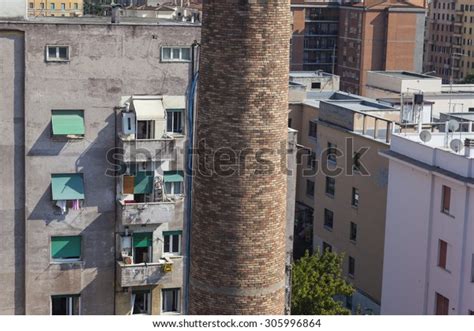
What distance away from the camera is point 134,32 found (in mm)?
28656

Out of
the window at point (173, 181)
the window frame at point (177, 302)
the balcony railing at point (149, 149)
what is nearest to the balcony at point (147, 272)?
the window frame at point (177, 302)

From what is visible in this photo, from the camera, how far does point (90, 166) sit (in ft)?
95.3

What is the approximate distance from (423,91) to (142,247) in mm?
33039

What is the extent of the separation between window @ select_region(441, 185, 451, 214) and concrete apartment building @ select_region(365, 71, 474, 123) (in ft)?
53.9

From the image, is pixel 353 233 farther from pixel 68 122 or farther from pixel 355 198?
pixel 68 122

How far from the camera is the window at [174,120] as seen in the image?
29.6 metres

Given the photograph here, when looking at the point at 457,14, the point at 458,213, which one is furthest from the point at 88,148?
the point at 457,14

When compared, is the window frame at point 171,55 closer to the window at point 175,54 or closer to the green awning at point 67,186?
the window at point 175,54

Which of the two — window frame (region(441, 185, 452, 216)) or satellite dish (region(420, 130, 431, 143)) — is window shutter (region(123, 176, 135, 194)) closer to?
window frame (region(441, 185, 452, 216))

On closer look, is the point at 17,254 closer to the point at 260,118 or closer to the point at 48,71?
the point at 48,71

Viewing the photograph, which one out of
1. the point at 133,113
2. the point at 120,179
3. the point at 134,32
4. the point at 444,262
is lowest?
the point at 444,262

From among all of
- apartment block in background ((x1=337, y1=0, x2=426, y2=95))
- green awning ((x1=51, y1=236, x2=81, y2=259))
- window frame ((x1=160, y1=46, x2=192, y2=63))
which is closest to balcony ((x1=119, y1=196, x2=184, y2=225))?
green awning ((x1=51, y1=236, x2=81, y2=259))

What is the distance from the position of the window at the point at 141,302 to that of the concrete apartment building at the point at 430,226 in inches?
368
